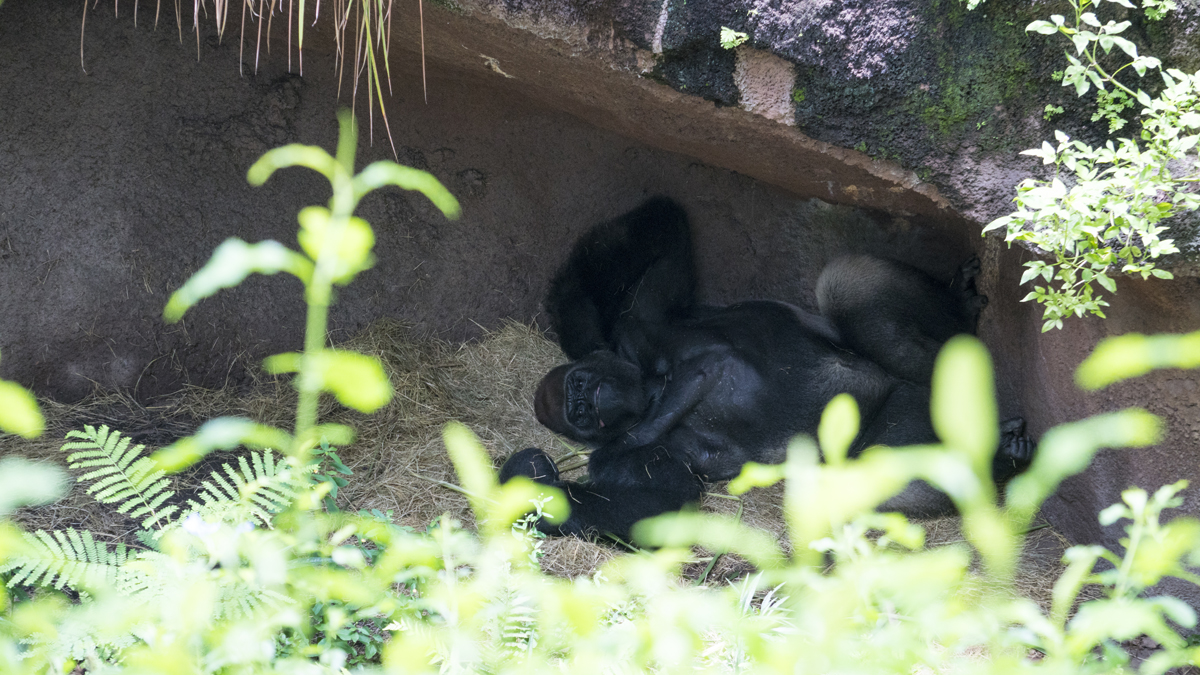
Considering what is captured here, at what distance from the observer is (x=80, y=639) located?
1128 mm

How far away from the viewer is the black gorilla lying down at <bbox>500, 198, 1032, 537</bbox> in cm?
287

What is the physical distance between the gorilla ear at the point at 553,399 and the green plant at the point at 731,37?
1.60 metres

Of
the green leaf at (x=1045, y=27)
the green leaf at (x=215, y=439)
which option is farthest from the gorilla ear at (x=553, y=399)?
the green leaf at (x=215, y=439)

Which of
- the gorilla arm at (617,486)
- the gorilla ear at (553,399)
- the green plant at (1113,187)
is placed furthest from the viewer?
the gorilla ear at (553,399)

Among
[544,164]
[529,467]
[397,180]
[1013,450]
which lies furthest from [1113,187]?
[544,164]

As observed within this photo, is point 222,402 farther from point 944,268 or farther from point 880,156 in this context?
point 944,268

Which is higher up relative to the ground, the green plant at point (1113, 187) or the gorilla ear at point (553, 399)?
the green plant at point (1113, 187)

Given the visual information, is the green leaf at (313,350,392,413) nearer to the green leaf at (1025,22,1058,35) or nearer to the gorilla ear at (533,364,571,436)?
the green leaf at (1025,22,1058,35)

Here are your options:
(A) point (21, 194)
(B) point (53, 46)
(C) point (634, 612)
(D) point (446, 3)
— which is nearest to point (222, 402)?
(A) point (21, 194)

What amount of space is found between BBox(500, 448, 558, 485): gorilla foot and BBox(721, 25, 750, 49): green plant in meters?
1.53

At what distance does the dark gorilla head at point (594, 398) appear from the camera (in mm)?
3189

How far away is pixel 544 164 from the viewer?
3.67 m

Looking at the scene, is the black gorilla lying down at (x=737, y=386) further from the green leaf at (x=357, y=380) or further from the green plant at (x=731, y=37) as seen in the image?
the green leaf at (x=357, y=380)

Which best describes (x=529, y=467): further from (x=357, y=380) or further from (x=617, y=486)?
(x=357, y=380)
